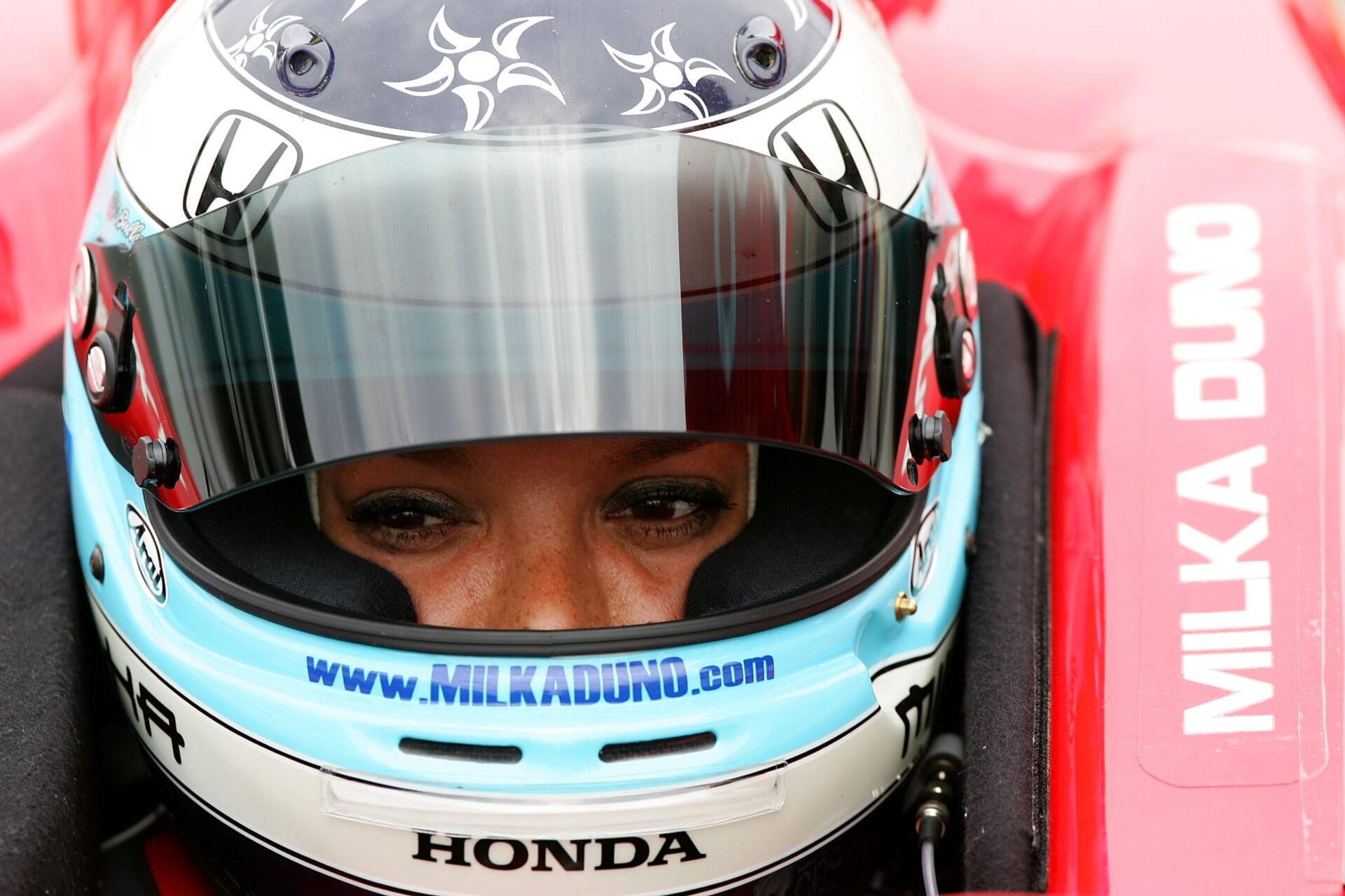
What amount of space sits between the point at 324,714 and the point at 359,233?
380 millimetres

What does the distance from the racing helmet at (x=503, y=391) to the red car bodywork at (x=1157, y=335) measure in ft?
0.66

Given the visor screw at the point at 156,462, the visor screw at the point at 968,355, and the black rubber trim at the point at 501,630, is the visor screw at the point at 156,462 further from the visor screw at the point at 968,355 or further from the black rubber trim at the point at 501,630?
the visor screw at the point at 968,355

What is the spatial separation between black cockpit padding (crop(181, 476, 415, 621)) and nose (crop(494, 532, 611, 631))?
11 cm

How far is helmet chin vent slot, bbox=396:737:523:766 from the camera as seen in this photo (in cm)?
129

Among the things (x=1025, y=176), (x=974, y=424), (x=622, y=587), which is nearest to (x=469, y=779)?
(x=622, y=587)

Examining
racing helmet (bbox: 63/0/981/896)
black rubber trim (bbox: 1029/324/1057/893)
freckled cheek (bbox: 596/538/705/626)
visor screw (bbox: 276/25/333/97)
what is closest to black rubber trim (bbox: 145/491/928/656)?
racing helmet (bbox: 63/0/981/896)

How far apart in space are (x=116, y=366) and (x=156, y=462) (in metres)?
0.10

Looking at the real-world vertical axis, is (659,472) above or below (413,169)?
below

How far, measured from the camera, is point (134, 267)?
1.37m

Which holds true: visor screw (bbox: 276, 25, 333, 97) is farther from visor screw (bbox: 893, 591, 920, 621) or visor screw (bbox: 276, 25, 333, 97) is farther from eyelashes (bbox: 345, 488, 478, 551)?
visor screw (bbox: 893, 591, 920, 621)

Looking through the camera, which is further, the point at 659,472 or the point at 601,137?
the point at 659,472

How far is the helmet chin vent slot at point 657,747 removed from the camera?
130 cm

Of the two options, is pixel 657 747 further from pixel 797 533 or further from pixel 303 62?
pixel 303 62

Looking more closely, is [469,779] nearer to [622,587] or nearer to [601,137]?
[622,587]
